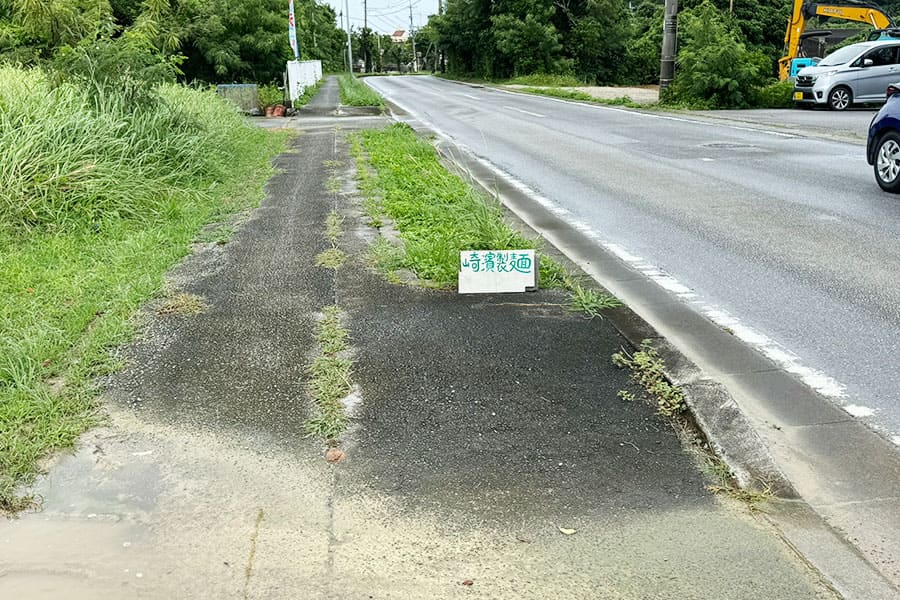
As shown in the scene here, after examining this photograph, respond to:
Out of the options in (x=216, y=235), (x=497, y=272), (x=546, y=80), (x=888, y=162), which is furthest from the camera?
(x=546, y=80)

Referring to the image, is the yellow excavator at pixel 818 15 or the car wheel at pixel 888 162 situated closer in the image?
the car wheel at pixel 888 162

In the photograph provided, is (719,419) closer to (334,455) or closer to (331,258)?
(334,455)

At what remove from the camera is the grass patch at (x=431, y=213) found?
247 inches

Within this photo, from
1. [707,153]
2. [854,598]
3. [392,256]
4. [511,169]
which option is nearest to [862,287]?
[392,256]

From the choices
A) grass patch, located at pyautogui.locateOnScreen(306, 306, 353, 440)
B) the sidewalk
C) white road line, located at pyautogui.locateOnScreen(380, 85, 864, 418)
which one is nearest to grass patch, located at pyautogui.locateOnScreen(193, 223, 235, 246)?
the sidewalk

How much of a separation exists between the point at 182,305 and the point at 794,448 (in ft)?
12.9

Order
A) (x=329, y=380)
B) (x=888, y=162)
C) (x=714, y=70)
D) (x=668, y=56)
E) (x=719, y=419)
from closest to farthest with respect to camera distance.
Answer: (x=719, y=419), (x=329, y=380), (x=888, y=162), (x=714, y=70), (x=668, y=56)

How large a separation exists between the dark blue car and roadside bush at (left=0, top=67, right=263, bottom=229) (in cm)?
835

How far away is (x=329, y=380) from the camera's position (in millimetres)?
4176

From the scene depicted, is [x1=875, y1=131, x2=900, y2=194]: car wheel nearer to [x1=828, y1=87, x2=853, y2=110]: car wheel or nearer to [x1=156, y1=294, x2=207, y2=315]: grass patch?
[x1=156, y1=294, x2=207, y2=315]: grass patch

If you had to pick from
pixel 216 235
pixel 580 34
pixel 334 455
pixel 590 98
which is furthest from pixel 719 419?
pixel 580 34

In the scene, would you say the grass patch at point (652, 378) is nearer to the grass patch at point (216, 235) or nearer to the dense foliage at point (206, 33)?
the grass patch at point (216, 235)

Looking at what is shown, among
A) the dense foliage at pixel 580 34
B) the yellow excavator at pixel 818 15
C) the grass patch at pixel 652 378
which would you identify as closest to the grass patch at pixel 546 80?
the dense foliage at pixel 580 34

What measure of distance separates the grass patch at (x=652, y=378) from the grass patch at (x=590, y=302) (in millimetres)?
682
